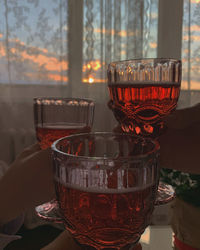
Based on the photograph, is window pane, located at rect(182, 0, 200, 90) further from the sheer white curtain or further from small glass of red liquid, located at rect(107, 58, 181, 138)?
small glass of red liquid, located at rect(107, 58, 181, 138)

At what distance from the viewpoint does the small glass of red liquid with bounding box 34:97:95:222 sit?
0.78 meters

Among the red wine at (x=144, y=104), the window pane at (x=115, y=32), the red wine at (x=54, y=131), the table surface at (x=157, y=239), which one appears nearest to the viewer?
the red wine at (x=144, y=104)

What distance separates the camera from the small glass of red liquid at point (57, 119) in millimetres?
780

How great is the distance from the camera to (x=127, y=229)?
396mm

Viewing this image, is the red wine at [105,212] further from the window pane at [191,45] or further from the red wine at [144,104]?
the window pane at [191,45]

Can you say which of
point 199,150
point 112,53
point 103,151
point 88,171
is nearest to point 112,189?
point 88,171

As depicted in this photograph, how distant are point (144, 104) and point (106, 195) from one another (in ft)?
0.95

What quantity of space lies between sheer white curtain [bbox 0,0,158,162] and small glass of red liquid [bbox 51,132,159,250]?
2160mm

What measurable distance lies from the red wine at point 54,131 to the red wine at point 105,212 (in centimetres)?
36

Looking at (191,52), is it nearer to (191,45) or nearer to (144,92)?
(191,45)

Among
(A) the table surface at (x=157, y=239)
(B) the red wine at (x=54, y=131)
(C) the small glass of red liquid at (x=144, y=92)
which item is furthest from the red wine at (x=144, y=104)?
(A) the table surface at (x=157, y=239)

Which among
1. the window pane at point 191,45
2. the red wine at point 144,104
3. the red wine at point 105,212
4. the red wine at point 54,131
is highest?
the window pane at point 191,45

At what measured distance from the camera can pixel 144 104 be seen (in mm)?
619

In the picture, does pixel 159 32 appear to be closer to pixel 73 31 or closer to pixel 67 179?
pixel 73 31
